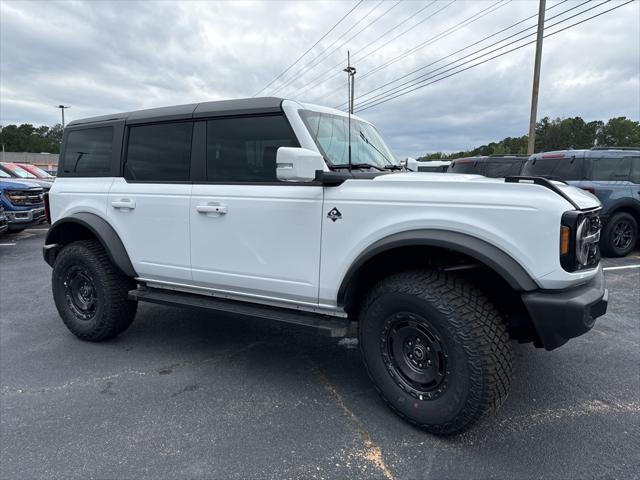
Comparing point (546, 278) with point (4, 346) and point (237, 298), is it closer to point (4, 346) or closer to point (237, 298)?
point (237, 298)

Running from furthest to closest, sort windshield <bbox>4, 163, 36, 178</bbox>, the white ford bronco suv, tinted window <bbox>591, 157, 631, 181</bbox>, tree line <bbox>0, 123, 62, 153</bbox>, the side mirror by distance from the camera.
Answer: tree line <bbox>0, 123, 62, 153</bbox> < windshield <bbox>4, 163, 36, 178</bbox> < tinted window <bbox>591, 157, 631, 181</bbox> < the side mirror < the white ford bronco suv

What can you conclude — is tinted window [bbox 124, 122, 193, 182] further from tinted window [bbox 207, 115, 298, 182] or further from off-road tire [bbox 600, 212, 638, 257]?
off-road tire [bbox 600, 212, 638, 257]

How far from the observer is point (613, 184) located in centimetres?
803

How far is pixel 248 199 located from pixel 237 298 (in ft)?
2.52

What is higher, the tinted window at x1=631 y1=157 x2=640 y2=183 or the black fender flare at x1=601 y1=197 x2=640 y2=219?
the tinted window at x1=631 y1=157 x2=640 y2=183

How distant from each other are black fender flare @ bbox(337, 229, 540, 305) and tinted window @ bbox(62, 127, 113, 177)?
8.68 feet

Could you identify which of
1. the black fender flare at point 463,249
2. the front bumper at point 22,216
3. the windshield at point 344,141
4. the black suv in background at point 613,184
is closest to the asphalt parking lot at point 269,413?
the black fender flare at point 463,249

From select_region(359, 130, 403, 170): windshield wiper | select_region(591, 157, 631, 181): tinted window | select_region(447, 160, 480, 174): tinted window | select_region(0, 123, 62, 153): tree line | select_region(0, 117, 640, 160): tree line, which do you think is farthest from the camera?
select_region(0, 123, 62, 153): tree line

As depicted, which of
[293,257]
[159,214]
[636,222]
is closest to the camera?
[293,257]

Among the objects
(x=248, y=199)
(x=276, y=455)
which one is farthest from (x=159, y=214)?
(x=276, y=455)

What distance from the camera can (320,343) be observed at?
3982mm

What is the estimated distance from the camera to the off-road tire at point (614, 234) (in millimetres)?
7910

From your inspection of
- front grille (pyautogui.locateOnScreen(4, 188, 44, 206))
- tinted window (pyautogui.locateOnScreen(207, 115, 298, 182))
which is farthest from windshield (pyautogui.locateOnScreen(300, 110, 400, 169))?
front grille (pyautogui.locateOnScreen(4, 188, 44, 206))

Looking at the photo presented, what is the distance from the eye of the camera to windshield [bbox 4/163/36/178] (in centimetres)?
1325
